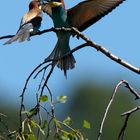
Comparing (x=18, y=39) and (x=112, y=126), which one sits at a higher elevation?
(x=18, y=39)

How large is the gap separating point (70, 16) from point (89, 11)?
1.09 ft

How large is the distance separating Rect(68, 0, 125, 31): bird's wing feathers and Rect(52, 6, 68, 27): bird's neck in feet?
0.16

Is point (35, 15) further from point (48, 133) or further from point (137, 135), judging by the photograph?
point (137, 135)

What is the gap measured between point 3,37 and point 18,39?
823 mm

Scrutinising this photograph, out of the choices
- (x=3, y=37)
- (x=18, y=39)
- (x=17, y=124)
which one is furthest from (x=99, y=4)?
(x=17, y=124)

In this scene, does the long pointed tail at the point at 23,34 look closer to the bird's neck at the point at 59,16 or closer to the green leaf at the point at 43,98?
the bird's neck at the point at 59,16

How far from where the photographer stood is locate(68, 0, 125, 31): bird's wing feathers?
3.77 metres

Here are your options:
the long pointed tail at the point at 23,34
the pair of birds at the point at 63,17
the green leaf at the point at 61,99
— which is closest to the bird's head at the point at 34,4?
the pair of birds at the point at 63,17

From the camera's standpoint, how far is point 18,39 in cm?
370

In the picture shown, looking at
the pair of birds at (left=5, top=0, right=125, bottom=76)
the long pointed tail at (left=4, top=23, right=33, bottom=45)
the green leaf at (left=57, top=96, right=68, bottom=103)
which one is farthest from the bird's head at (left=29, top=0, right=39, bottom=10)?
the green leaf at (left=57, top=96, right=68, bottom=103)

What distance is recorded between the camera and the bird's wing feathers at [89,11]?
3.77 metres

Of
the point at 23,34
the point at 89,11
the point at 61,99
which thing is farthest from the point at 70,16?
the point at 61,99

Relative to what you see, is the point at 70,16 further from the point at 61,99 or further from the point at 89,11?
the point at 61,99

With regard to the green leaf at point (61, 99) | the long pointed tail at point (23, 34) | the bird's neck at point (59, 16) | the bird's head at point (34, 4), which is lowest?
the green leaf at point (61, 99)
